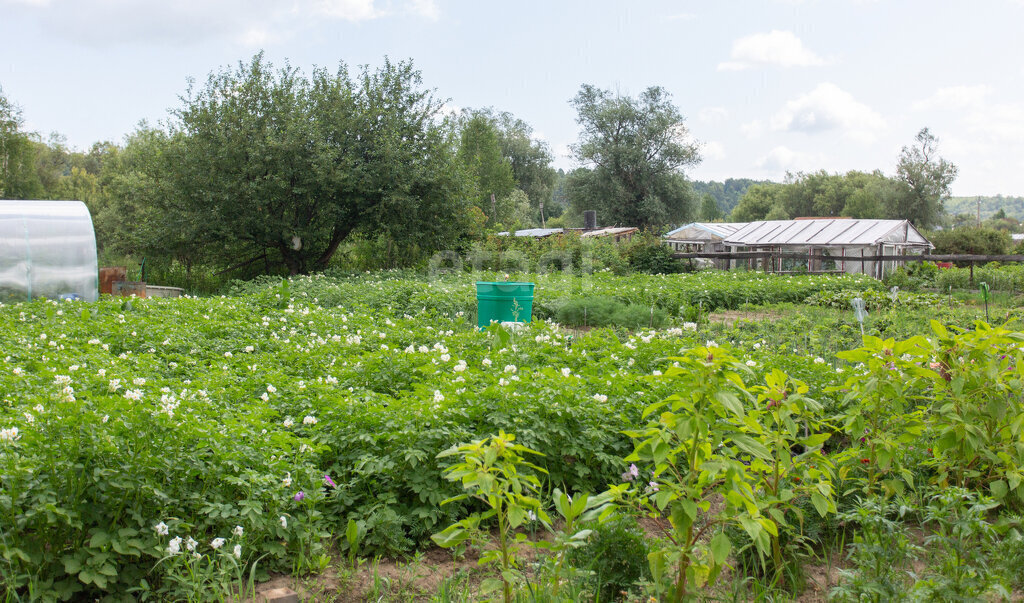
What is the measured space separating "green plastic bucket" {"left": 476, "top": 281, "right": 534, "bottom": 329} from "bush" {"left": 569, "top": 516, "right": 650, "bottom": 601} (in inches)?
211

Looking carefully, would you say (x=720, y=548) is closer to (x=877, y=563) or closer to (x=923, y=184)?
(x=877, y=563)

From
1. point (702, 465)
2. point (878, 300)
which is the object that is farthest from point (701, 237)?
point (702, 465)

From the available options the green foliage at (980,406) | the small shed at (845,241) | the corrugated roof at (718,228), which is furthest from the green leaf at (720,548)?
the corrugated roof at (718,228)

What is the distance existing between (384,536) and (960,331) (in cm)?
290

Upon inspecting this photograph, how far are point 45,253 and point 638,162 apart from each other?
3701cm

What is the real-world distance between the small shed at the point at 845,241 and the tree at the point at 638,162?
34.5 feet

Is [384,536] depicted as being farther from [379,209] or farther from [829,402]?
[379,209]

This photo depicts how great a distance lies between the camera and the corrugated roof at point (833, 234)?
2809 cm

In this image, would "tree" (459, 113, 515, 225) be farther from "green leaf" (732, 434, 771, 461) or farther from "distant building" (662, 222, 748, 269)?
"green leaf" (732, 434, 771, 461)

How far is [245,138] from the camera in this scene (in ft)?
54.2

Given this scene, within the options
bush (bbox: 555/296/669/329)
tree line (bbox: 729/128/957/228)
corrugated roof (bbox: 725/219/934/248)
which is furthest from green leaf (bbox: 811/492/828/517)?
tree line (bbox: 729/128/957/228)

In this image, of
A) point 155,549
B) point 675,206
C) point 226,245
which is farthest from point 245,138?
point 675,206

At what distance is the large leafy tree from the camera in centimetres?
1639

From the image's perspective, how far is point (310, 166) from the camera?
16.9 metres
